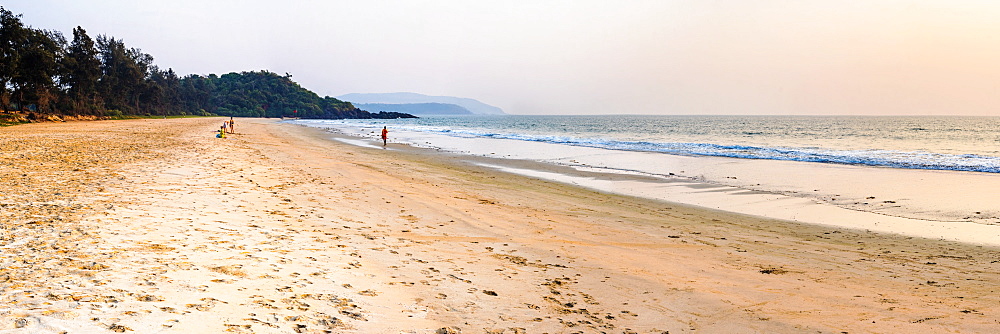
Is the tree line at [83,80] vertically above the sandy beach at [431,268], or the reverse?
the tree line at [83,80]

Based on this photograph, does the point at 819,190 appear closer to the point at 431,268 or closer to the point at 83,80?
the point at 431,268

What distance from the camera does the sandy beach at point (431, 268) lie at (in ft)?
13.6

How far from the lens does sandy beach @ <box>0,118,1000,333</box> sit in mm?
4133

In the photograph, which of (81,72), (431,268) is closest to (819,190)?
(431,268)

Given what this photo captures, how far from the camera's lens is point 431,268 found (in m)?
5.86

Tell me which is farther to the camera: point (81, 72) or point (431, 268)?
point (81, 72)

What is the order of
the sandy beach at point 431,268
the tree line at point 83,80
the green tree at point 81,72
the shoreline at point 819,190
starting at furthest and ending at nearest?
the green tree at point 81,72
the tree line at point 83,80
the shoreline at point 819,190
the sandy beach at point 431,268

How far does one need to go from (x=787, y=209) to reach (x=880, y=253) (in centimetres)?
419

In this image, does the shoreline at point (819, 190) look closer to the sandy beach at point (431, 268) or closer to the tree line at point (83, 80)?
the sandy beach at point (431, 268)

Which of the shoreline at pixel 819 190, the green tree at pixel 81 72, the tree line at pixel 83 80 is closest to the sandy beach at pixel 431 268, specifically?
the shoreline at pixel 819 190

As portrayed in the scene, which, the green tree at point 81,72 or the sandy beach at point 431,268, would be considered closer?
the sandy beach at point 431,268

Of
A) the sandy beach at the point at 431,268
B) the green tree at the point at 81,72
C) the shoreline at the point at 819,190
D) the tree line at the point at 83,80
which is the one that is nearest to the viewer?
the sandy beach at the point at 431,268

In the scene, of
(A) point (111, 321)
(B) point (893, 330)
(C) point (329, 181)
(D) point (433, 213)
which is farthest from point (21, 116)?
(B) point (893, 330)

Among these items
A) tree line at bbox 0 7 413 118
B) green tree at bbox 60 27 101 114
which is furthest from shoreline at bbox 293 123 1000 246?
green tree at bbox 60 27 101 114
